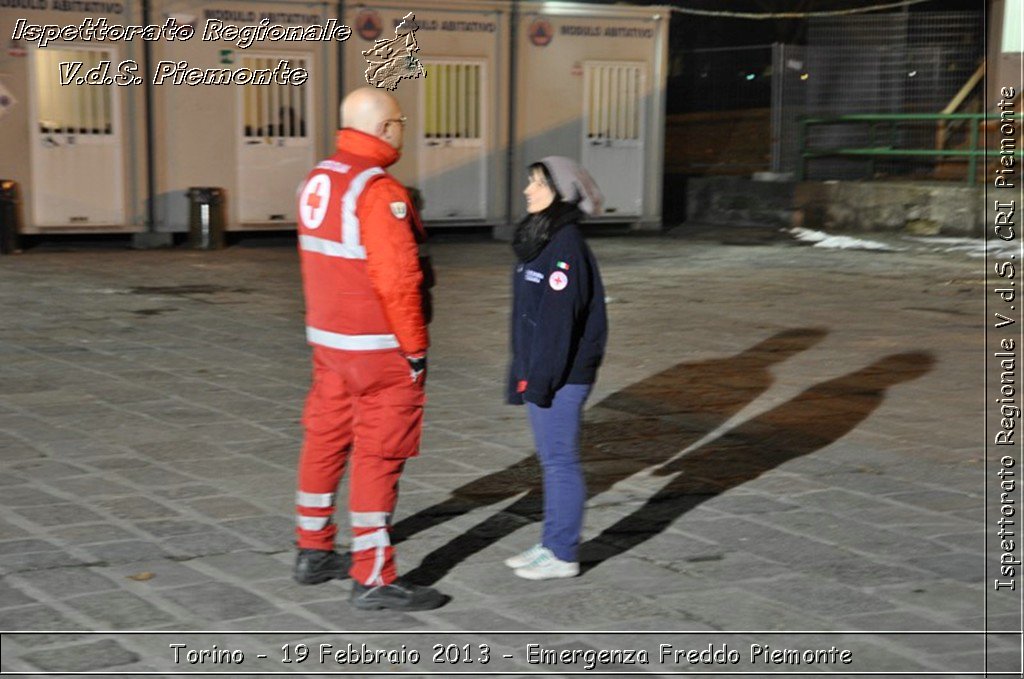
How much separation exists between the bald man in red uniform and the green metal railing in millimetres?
15287

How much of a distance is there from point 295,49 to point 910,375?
35.5ft

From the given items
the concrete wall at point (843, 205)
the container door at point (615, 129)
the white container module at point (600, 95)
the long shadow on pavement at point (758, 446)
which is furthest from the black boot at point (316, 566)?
the concrete wall at point (843, 205)

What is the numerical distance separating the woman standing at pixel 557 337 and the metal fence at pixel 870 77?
15869 mm

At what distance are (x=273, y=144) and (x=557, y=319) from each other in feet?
44.8

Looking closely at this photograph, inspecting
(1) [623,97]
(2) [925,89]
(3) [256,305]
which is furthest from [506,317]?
(2) [925,89]

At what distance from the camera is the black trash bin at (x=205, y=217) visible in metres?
17.1

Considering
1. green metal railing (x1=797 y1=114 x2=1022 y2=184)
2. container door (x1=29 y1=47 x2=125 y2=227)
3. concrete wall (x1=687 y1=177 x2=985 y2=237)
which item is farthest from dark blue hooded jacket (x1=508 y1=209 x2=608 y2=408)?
concrete wall (x1=687 y1=177 x2=985 y2=237)

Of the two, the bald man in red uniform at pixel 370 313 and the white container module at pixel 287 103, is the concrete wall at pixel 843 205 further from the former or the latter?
the bald man in red uniform at pixel 370 313

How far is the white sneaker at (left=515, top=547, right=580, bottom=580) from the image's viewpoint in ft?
16.7

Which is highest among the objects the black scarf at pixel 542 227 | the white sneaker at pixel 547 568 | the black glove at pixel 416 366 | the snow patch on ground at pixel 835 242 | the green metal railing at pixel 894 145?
the green metal railing at pixel 894 145

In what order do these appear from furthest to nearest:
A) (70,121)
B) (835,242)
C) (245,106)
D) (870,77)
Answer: (870,77)
(835,242)
(245,106)
(70,121)

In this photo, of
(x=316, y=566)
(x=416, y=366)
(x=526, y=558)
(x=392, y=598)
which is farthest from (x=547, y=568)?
(x=416, y=366)

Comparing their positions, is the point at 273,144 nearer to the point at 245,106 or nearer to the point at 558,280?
the point at 245,106

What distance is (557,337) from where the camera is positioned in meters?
4.92
